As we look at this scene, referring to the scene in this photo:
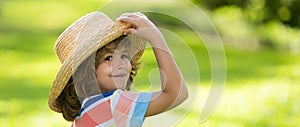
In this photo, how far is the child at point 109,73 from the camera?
117 inches

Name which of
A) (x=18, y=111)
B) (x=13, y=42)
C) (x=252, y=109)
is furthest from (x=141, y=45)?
(x=13, y=42)

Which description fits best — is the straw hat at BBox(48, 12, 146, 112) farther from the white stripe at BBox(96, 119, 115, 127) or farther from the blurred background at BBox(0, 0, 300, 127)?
the blurred background at BBox(0, 0, 300, 127)

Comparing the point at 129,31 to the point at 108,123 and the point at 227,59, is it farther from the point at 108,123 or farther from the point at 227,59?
the point at 227,59

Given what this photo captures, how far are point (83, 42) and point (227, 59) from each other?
8620mm

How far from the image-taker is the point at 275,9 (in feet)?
41.1

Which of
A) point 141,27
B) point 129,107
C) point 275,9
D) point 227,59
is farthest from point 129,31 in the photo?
point 275,9

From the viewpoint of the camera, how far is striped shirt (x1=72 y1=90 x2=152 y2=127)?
9.70 feet

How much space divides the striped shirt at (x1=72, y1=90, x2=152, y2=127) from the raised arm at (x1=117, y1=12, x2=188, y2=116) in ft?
0.13

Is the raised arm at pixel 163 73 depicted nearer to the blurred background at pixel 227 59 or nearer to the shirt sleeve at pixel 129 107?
the shirt sleeve at pixel 129 107

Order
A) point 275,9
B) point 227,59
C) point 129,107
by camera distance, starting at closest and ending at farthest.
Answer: point 129,107
point 227,59
point 275,9

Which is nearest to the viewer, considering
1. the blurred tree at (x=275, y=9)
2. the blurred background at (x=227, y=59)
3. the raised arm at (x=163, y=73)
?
the raised arm at (x=163, y=73)

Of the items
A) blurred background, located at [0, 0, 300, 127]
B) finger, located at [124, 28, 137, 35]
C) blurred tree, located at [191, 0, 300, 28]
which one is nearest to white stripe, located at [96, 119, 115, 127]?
finger, located at [124, 28, 137, 35]

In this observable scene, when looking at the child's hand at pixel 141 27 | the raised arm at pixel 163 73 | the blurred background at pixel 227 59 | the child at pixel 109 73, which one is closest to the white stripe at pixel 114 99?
the child at pixel 109 73

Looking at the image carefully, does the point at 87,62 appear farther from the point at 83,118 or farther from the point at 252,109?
the point at 252,109
